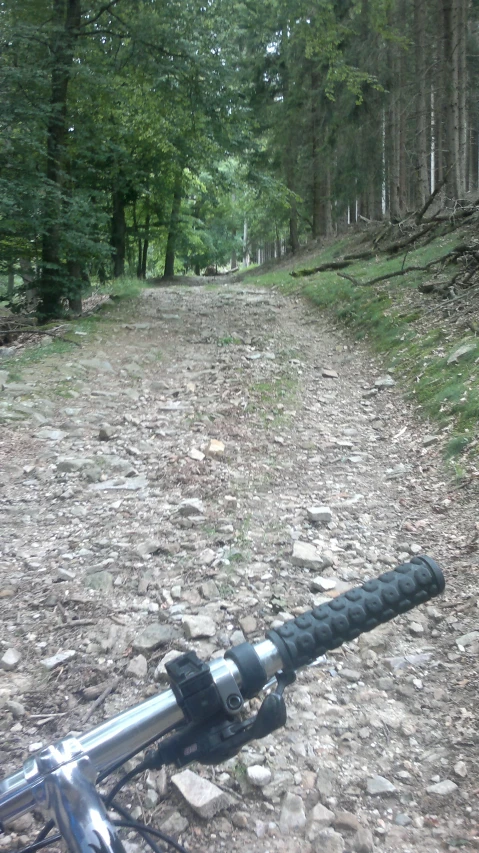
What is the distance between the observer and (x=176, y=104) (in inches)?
554

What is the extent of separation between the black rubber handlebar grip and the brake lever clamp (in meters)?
0.14

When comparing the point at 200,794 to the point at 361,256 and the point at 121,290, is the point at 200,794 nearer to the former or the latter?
the point at 361,256

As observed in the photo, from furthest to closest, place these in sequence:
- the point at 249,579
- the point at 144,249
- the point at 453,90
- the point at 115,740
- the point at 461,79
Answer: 1. the point at 144,249
2. the point at 461,79
3. the point at 453,90
4. the point at 249,579
5. the point at 115,740

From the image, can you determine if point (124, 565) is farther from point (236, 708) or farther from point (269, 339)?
point (269, 339)

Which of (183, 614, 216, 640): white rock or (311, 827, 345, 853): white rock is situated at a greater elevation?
(183, 614, 216, 640): white rock

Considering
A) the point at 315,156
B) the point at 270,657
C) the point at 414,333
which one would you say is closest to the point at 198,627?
the point at 270,657

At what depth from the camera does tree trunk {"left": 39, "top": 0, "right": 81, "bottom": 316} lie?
39.4ft

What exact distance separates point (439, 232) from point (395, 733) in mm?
13327

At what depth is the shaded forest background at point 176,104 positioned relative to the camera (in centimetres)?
1174

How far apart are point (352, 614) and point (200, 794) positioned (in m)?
1.39

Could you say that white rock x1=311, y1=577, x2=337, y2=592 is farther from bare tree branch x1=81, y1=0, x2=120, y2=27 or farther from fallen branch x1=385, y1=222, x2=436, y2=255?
bare tree branch x1=81, y1=0, x2=120, y2=27

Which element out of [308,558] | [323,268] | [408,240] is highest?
[408,240]

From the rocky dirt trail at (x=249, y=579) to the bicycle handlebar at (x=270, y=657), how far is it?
1220 millimetres

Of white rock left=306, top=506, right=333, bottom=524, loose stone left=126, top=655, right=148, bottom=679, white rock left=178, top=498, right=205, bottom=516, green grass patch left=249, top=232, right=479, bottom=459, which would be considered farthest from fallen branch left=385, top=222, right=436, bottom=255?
loose stone left=126, top=655, right=148, bottom=679
